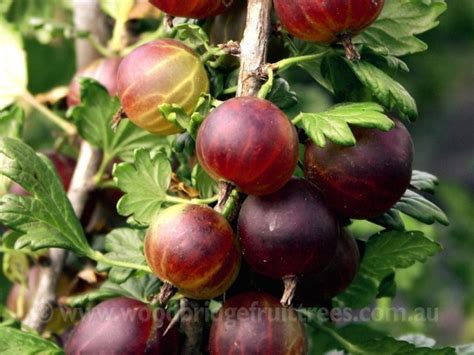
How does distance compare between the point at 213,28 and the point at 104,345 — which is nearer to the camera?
the point at 104,345

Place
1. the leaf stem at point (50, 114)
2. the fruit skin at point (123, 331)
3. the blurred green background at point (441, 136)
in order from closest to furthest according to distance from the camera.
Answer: the fruit skin at point (123, 331) → the leaf stem at point (50, 114) → the blurred green background at point (441, 136)

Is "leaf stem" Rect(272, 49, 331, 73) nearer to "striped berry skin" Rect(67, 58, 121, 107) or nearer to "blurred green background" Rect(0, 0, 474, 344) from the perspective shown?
"striped berry skin" Rect(67, 58, 121, 107)

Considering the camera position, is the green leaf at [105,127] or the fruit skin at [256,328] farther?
the green leaf at [105,127]

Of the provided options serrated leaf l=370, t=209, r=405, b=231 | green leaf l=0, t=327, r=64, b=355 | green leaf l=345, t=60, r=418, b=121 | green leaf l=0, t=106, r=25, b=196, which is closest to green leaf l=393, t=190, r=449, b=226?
serrated leaf l=370, t=209, r=405, b=231

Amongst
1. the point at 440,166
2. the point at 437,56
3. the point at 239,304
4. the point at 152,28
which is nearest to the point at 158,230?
the point at 239,304

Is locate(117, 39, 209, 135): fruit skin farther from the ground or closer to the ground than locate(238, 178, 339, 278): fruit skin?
farther from the ground

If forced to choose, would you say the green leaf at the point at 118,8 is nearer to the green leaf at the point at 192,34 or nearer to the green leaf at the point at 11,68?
the green leaf at the point at 11,68

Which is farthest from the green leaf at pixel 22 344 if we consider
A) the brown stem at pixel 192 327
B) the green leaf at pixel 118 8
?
the green leaf at pixel 118 8

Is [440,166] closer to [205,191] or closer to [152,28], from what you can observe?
[152,28]
